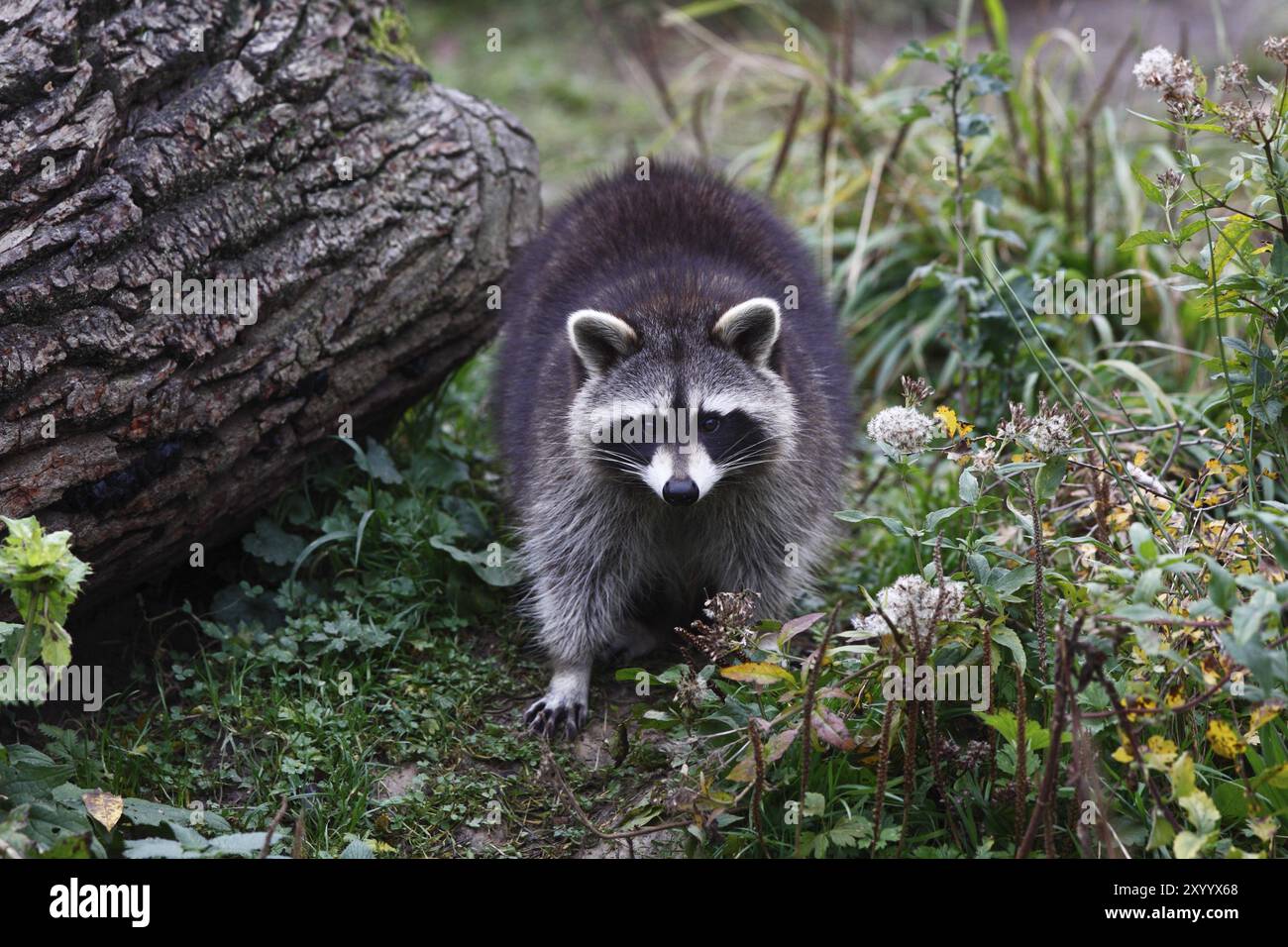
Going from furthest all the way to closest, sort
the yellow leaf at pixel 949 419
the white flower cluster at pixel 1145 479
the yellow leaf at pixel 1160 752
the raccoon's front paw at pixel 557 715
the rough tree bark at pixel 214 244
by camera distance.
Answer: the raccoon's front paw at pixel 557 715, the white flower cluster at pixel 1145 479, the rough tree bark at pixel 214 244, the yellow leaf at pixel 949 419, the yellow leaf at pixel 1160 752

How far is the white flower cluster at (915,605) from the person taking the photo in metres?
3.46

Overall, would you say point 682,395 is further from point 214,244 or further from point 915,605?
point 214,244

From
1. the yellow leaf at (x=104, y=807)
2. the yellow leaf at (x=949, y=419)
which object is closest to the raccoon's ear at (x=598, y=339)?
the yellow leaf at (x=949, y=419)

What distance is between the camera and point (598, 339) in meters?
4.52

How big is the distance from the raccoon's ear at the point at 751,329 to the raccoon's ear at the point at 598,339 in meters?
0.32

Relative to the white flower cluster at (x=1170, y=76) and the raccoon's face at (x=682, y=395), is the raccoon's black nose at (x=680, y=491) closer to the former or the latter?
the raccoon's face at (x=682, y=395)

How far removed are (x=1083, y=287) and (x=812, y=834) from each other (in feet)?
12.0

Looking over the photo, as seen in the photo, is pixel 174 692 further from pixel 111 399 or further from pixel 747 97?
pixel 747 97

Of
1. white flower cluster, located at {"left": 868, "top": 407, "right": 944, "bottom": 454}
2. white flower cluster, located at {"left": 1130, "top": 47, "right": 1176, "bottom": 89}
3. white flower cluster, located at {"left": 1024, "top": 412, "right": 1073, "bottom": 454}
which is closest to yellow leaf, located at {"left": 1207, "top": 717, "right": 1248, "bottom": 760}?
white flower cluster, located at {"left": 1024, "top": 412, "right": 1073, "bottom": 454}

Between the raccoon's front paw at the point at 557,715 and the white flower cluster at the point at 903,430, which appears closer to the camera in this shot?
the white flower cluster at the point at 903,430

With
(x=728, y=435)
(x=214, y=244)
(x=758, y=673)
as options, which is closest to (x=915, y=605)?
(x=758, y=673)

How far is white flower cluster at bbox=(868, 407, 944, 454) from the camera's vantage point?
354cm

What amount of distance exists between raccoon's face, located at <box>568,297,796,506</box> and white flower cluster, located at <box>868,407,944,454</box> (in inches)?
34.0
